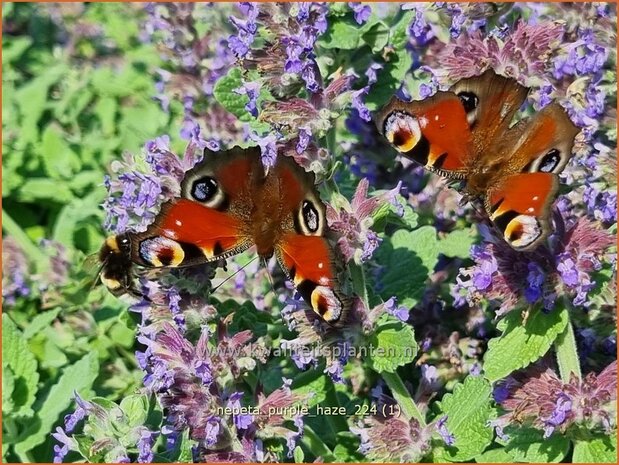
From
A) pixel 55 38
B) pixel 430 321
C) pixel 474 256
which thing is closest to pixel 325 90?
pixel 474 256

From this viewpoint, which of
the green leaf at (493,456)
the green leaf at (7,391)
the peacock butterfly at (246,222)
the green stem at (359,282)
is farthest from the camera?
the green leaf at (7,391)

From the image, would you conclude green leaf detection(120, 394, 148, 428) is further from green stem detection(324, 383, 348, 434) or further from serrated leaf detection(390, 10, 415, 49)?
serrated leaf detection(390, 10, 415, 49)

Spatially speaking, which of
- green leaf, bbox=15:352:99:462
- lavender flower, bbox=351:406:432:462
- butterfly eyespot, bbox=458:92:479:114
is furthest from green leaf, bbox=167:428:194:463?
butterfly eyespot, bbox=458:92:479:114

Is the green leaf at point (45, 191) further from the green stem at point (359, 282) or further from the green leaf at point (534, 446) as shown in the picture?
the green leaf at point (534, 446)

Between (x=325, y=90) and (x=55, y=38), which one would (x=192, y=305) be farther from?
(x=55, y=38)

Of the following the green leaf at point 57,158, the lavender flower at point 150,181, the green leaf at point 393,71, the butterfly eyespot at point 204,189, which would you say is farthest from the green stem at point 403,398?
the green leaf at point 57,158

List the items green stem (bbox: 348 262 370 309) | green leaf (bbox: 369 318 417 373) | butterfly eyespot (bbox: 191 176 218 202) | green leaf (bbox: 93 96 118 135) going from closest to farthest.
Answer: butterfly eyespot (bbox: 191 176 218 202) → green leaf (bbox: 369 318 417 373) → green stem (bbox: 348 262 370 309) → green leaf (bbox: 93 96 118 135)

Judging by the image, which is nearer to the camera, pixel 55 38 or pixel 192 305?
pixel 192 305
